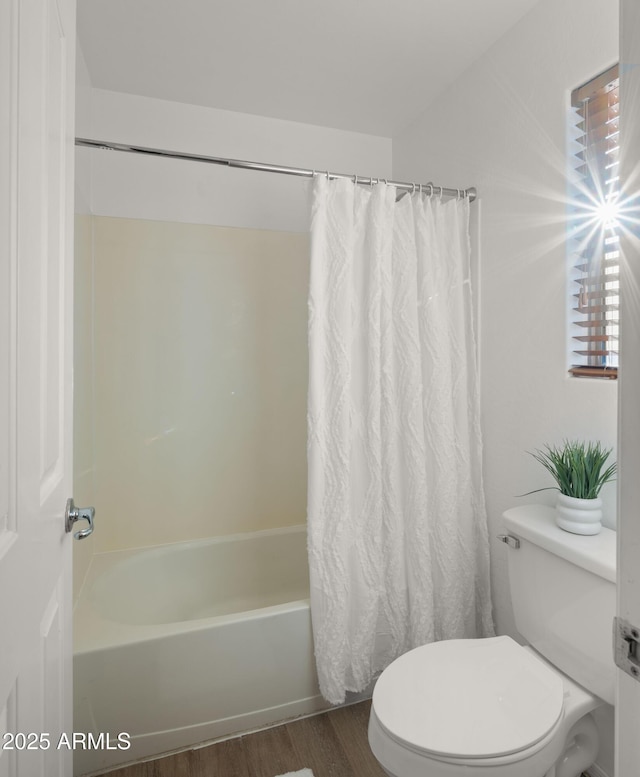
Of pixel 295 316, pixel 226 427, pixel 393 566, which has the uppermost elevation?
pixel 295 316

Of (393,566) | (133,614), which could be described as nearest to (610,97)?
(393,566)

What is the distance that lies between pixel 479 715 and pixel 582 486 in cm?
66

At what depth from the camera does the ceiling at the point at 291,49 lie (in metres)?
1.61

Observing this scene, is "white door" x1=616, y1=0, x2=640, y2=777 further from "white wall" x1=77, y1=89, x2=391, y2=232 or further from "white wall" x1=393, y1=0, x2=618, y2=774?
"white wall" x1=77, y1=89, x2=391, y2=232

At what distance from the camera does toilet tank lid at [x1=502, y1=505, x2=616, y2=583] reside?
1154 millimetres

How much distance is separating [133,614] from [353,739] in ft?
3.34

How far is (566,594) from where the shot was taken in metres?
1.25

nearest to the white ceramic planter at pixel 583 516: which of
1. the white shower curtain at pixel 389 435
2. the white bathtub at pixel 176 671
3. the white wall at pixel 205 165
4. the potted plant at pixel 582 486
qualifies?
the potted plant at pixel 582 486

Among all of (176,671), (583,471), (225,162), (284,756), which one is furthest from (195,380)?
(583,471)

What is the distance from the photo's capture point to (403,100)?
2172mm

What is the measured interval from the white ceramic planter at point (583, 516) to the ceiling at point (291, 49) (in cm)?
166

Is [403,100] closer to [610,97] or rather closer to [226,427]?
[610,97]

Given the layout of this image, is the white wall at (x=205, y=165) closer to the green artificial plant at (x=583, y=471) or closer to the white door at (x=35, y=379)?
the white door at (x=35, y=379)

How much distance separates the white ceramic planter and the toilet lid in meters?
0.38
